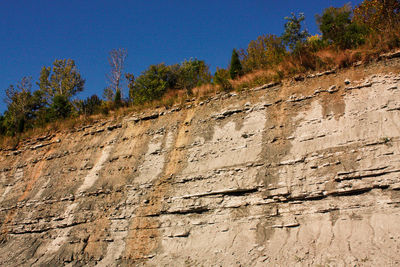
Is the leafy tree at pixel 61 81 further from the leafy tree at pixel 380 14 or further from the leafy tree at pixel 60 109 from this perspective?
the leafy tree at pixel 380 14

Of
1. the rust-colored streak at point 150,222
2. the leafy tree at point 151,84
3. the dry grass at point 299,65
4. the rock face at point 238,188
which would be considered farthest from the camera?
the leafy tree at point 151,84

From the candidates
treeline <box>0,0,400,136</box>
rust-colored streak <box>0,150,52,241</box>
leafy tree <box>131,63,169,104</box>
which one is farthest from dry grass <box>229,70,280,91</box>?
rust-colored streak <box>0,150,52,241</box>

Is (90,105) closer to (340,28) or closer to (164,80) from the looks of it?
(164,80)

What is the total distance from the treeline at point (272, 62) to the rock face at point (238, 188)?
107 cm

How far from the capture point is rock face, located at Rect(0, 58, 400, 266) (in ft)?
29.6

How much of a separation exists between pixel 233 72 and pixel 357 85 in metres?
6.75

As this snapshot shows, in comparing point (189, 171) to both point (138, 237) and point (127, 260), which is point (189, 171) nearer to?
point (138, 237)

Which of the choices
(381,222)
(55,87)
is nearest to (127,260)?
(381,222)

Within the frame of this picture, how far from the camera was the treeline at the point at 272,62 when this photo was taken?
44.0 ft

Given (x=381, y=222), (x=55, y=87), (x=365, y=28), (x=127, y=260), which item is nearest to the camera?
(x=381, y=222)

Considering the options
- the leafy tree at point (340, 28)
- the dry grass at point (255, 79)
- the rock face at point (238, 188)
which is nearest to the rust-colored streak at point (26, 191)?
the rock face at point (238, 188)

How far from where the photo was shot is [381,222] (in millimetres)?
8391

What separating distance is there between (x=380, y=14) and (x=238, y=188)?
13.2 m

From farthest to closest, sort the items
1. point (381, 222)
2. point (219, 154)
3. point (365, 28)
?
point (365, 28), point (219, 154), point (381, 222)
